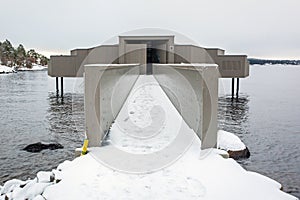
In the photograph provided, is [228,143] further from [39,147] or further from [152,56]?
[152,56]

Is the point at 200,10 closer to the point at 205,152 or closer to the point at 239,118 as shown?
the point at 239,118

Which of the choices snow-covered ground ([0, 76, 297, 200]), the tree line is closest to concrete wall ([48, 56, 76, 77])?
snow-covered ground ([0, 76, 297, 200])

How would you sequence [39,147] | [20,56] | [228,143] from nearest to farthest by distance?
[228,143] < [39,147] < [20,56]

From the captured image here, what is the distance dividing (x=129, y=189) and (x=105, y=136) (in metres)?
2.44

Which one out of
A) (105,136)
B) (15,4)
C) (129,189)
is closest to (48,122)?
(105,136)

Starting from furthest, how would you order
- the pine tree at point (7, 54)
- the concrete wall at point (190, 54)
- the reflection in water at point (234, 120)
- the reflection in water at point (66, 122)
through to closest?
the pine tree at point (7, 54) → the concrete wall at point (190, 54) → the reflection in water at point (234, 120) → the reflection in water at point (66, 122)

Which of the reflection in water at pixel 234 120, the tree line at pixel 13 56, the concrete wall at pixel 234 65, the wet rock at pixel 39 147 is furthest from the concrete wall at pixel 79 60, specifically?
the tree line at pixel 13 56

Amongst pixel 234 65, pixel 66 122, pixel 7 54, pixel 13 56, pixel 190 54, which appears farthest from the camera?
pixel 13 56

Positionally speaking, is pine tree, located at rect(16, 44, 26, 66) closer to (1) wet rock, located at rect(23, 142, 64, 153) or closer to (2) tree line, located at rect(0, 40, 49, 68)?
(2) tree line, located at rect(0, 40, 49, 68)

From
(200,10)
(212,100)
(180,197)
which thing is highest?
(200,10)

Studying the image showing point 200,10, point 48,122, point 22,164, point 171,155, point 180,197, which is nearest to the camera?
point 180,197

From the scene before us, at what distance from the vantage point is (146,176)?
420 cm

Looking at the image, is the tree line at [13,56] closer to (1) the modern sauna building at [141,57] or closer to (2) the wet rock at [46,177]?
(1) the modern sauna building at [141,57]

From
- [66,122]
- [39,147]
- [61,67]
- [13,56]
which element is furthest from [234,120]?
[13,56]
